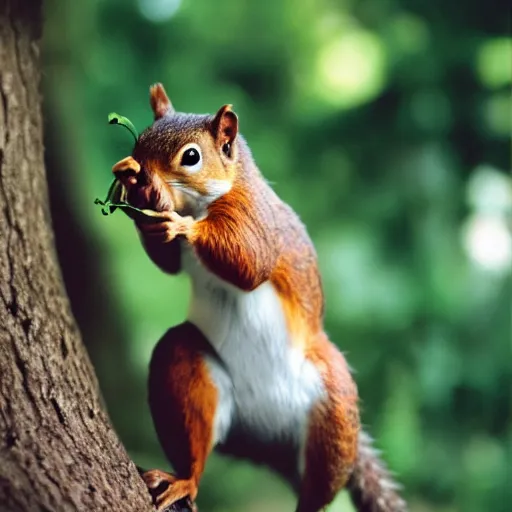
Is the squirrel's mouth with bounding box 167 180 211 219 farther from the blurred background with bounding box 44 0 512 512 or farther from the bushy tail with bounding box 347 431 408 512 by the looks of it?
the blurred background with bounding box 44 0 512 512

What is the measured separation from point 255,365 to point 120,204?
0.89 ft

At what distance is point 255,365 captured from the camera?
3.20 feet

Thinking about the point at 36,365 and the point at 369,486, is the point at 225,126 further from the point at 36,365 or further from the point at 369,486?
the point at 369,486

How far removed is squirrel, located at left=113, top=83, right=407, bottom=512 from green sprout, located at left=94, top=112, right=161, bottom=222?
0.12 ft

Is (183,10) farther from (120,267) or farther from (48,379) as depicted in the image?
(48,379)

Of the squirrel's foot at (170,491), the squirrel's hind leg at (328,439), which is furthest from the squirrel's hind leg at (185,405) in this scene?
the squirrel's hind leg at (328,439)

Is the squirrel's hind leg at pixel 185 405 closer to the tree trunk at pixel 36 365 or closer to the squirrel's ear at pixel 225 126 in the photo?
the tree trunk at pixel 36 365

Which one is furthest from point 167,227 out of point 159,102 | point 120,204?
point 159,102

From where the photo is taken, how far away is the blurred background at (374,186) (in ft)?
6.72

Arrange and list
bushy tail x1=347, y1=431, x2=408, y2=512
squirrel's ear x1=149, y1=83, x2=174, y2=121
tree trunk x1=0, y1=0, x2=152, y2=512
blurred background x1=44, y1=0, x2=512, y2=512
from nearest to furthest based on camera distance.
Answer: tree trunk x1=0, y1=0, x2=152, y2=512, squirrel's ear x1=149, y1=83, x2=174, y2=121, bushy tail x1=347, y1=431, x2=408, y2=512, blurred background x1=44, y1=0, x2=512, y2=512

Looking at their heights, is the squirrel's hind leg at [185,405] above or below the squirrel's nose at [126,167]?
below

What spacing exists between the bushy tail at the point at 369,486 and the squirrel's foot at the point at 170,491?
0.27 meters

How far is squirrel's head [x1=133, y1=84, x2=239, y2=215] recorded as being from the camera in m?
0.84

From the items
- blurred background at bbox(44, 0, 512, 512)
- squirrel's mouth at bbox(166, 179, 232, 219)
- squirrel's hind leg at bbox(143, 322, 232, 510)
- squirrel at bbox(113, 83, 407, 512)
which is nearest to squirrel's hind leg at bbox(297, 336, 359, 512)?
squirrel at bbox(113, 83, 407, 512)
